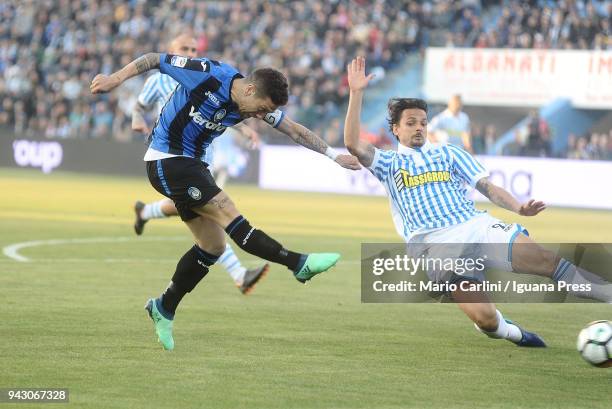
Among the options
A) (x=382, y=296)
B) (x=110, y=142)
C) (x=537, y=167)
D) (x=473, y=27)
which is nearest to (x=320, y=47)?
(x=473, y=27)

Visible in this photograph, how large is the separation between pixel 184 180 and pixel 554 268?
2663 millimetres

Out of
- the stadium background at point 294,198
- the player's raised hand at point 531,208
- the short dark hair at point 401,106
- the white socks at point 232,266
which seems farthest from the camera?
the white socks at point 232,266

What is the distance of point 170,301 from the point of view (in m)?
8.39

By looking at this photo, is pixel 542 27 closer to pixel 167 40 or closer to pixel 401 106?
pixel 167 40

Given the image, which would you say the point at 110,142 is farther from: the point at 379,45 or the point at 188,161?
the point at 188,161

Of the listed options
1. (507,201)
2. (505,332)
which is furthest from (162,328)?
(507,201)

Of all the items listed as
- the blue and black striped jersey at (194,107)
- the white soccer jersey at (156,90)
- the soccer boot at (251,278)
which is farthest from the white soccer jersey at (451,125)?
the blue and black striped jersey at (194,107)

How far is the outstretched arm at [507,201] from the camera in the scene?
765cm

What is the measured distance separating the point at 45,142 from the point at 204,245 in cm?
2605

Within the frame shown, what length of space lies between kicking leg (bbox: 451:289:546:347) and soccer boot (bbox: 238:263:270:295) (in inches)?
100

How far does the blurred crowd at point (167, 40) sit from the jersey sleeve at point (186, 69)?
24.0m

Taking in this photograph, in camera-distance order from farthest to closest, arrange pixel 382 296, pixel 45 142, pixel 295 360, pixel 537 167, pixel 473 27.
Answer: pixel 45 142 → pixel 473 27 → pixel 537 167 → pixel 382 296 → pixel 295 360

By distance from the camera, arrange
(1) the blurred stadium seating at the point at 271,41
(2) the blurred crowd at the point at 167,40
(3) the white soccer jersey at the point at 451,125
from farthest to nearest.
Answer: (2) the blurred crowd at the point at 167,40 < (1) the blurred stadium seating at the point at 271,41 < (3) the white soccer jersey at the point at 451,125

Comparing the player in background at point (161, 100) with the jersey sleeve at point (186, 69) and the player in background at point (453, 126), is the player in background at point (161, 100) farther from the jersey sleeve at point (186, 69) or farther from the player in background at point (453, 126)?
Answer: the player in background at point (453, 126)
